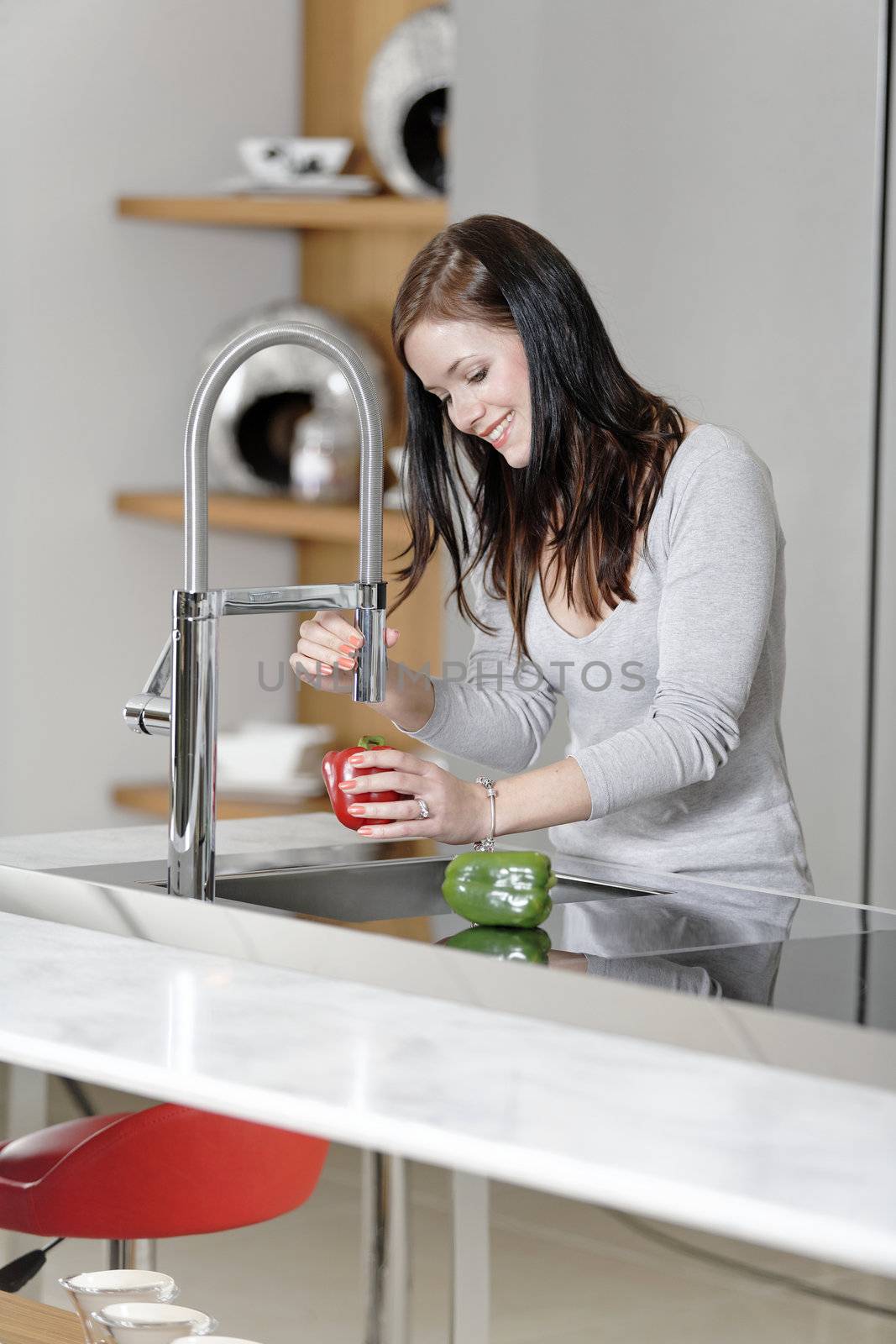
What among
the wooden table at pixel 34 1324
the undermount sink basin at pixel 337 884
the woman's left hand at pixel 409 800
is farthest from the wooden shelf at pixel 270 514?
the wooden table at pixel 34 1324

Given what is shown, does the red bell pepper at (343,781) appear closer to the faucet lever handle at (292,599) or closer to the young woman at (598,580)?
the young woman at (598,580)

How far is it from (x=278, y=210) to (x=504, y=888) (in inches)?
99.9

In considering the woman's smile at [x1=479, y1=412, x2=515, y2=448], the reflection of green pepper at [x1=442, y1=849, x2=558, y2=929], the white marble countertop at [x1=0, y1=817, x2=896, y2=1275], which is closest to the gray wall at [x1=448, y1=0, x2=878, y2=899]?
the woman's smile at [x1=479, y1=412, x2=515, y2=448]

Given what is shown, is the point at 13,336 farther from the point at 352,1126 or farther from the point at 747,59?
the point at 352,1126

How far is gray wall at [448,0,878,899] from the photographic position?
99.6 inches

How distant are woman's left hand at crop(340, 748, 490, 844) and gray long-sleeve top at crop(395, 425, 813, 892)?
0.39 feet

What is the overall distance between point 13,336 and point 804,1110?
2937mm

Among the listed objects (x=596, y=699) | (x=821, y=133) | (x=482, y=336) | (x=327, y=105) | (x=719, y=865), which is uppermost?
(x=327, y=105)

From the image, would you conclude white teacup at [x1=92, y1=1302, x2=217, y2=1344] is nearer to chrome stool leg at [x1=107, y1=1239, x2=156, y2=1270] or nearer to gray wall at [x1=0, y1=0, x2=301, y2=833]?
chrome stool leg at [x1=107, y1=1239, x2=156, y2=1270]

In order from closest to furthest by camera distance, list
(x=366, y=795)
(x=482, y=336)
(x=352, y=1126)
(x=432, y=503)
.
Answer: (x=352, y=1126)
(x=366, y=795)
(x=482, y=336)
(x=432, y=503)

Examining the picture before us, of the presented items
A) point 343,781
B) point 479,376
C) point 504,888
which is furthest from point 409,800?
point 479,376

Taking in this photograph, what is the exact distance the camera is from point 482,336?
1.70 meters

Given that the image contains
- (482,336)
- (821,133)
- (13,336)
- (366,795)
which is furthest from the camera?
(13,336)

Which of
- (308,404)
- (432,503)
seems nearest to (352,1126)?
(432,503)
